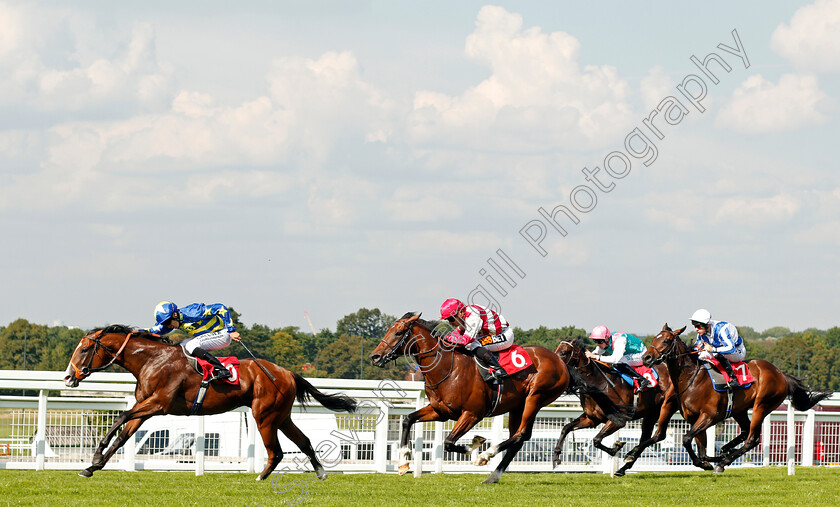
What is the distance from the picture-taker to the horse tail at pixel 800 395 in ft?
41.7

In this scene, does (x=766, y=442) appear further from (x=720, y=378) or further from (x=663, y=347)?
(x=663, y=347)

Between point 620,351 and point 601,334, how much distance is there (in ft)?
1.30

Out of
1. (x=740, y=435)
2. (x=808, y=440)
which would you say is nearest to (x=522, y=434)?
(x=740, y=435)

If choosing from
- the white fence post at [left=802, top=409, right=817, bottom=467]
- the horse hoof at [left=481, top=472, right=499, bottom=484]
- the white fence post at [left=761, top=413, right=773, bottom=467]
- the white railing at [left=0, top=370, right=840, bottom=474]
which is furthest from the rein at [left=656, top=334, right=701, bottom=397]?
the white fence post at [left=802, top=409, right=817, bottom=467]

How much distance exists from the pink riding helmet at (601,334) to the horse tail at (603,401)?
86cm

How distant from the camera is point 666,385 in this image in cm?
1195

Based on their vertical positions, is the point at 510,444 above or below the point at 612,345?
below

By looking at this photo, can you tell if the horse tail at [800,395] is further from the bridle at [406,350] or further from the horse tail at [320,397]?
the horse tail at [320,397]

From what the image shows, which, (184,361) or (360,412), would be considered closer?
(184,361)

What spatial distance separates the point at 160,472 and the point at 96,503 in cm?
344

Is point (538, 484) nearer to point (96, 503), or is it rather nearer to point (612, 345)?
point (612, 345)

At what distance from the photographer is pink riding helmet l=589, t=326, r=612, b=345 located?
40.3 ft

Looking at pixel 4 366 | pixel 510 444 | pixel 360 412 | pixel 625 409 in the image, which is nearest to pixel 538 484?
pixel 510 444

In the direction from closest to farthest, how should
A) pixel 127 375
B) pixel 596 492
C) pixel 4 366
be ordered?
pixel 596 492
pixel 127 375
pixel 4 366
